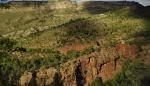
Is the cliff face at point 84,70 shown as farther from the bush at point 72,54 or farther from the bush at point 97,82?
the bush at point 72,54

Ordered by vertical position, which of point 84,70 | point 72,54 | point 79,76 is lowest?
point 72,54

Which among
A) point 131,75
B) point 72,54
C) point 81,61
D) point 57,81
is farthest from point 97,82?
point 72,54

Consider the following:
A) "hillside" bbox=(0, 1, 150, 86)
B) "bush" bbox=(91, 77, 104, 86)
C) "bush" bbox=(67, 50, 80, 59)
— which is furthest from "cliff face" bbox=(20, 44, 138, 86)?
"bush" bbox=(67, 50, 80, 59)

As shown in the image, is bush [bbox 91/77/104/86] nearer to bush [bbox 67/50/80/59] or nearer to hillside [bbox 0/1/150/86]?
hillside [bbox 0/1/150/86]

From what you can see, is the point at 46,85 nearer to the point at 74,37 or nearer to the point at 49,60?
the point at 49,60

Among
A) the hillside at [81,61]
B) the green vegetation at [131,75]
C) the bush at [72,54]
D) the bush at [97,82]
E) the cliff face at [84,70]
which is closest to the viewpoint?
the cliff face at [84,70]

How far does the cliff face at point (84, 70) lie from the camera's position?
384 ft

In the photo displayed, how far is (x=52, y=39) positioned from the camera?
184 metres

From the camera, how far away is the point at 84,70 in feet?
414

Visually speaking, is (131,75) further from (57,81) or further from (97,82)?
(57,81)

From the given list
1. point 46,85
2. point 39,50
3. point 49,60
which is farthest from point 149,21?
point 46,85

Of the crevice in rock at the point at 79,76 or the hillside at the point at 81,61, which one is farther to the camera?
the crevice in rock at the point at 79,76

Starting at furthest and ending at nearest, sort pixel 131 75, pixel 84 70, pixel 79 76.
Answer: pixel 84 70, pixel 79 76, pixel 131 75

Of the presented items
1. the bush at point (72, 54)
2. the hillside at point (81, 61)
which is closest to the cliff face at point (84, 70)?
the hillside at point (81, 61)
